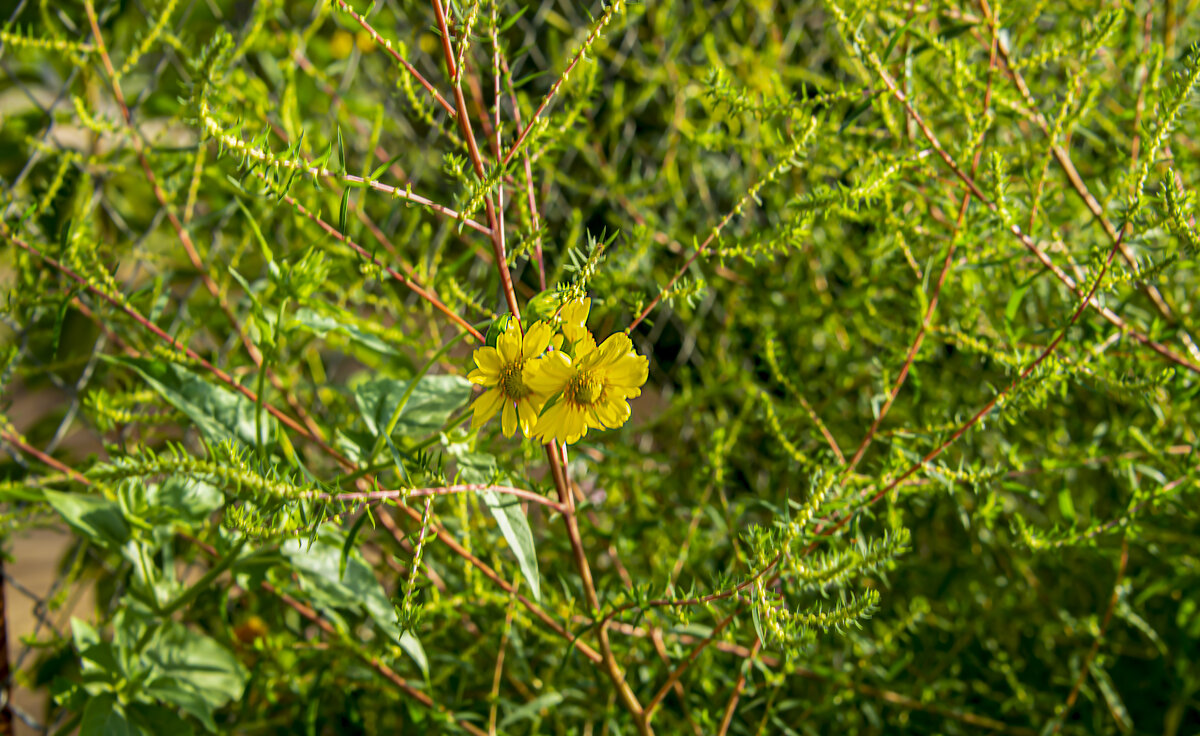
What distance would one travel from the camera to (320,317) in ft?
1.89

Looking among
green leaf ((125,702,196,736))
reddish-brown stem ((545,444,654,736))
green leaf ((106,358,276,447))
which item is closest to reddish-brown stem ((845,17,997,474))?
reddish-brown stem ((545,444,654,736))

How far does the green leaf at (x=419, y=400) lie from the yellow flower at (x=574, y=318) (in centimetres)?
20

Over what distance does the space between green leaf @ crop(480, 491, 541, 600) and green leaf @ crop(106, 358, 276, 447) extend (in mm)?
182

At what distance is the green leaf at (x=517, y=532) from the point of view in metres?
0.50

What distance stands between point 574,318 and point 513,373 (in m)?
0.04

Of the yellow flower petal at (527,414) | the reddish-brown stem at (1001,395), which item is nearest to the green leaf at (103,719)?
the yellow flower petal at (527,414)

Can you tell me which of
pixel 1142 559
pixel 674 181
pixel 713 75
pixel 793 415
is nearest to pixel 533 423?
pixel 713 75

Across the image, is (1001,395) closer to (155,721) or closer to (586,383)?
(586,383)

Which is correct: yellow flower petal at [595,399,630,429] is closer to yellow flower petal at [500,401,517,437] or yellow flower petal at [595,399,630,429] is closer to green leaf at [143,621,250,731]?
yellow flower petal at [500,401,517,437]

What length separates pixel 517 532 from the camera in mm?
518

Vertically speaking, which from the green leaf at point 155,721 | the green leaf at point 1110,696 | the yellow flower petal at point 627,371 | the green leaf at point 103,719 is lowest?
the green leaf at point 155,721

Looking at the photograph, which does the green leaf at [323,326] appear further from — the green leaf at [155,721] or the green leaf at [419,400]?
the green leaf at [155,721]

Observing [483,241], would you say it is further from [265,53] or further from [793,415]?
[265,53]

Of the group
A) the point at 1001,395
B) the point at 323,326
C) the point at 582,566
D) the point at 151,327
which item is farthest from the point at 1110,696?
the point at 151,327
